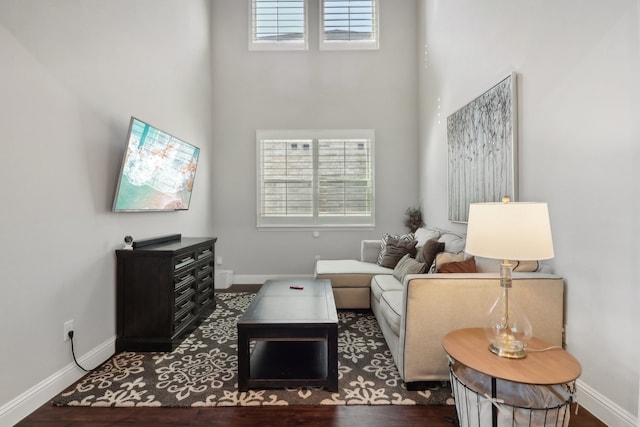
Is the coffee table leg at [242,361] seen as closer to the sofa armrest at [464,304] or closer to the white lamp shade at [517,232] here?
the sofa armrest at [464,304]

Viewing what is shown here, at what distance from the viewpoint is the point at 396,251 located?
3686 millimetres

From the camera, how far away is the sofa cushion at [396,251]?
3648 mm

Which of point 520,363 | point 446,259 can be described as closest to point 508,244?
point 520,363

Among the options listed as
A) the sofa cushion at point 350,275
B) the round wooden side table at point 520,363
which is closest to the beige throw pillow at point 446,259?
the round wooden side table at point 520,363

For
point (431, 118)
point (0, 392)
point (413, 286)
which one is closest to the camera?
point (0, 392)

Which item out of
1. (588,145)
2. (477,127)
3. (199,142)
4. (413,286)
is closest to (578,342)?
(413,286)

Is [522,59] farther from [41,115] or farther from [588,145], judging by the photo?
[41,115]

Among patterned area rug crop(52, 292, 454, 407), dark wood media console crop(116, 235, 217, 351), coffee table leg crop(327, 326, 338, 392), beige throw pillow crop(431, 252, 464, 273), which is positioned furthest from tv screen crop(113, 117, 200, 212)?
beige throw pillow crop(431, 252, 464, 273)

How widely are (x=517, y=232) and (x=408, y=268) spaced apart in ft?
5.53

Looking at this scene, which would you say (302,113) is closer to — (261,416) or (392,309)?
(392,309)

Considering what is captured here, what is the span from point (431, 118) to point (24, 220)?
437cm

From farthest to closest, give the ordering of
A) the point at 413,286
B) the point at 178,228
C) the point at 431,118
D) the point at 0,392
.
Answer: the point at 431,118
the point at 178,228
the point at 413,286
the point at 0,392

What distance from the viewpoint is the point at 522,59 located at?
236 cm

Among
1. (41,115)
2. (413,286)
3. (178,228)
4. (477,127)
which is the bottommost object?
(413,286)
